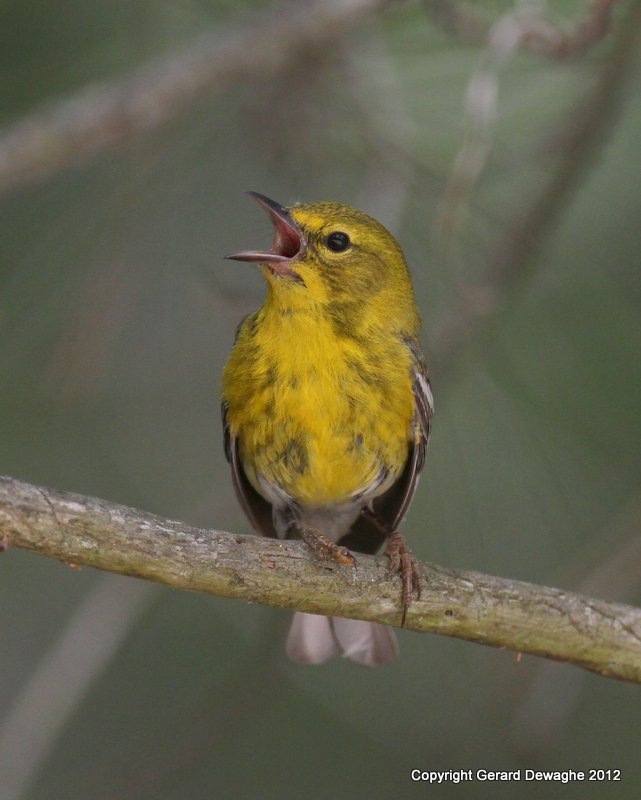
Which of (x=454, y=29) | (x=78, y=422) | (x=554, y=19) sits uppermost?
(x=554, y=19)

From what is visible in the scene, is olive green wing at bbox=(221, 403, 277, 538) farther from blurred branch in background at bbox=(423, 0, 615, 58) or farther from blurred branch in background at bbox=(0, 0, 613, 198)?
blurred branch in background at bbox=(423, 0, 615, 58)

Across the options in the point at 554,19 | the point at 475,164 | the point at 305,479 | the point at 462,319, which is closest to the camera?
the point at 475,164

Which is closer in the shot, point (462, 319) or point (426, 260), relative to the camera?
point (462, 319)

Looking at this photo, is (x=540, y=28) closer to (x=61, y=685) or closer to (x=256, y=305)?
(x=256, y=305)

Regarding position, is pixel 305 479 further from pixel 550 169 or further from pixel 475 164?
pixel 550 169

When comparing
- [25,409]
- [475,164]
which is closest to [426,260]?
[475,164]

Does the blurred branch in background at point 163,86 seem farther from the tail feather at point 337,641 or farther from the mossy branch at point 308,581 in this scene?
the tail feather at point 337,641

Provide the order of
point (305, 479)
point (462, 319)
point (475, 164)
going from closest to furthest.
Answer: point (475, 164), point (305, 479), point (462, 319)
